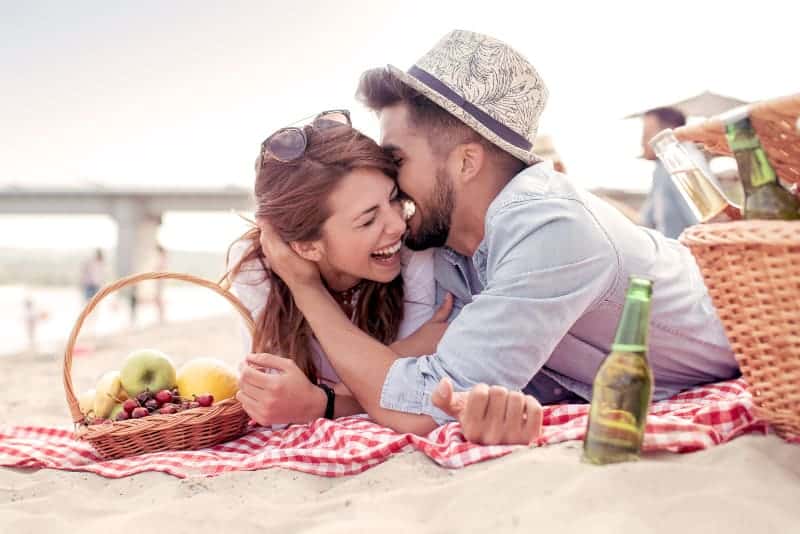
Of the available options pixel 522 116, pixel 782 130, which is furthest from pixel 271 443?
pixel 782 130

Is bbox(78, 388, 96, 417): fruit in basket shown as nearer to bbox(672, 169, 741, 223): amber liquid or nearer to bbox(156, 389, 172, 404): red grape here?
bbox(156, 389, 172, 404): red grape

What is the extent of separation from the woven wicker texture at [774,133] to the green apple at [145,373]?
2.03 metres

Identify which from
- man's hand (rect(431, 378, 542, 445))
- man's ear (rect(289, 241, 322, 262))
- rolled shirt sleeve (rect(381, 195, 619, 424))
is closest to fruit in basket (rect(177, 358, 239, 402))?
man's ear (rect(289, 241, 322, 262))

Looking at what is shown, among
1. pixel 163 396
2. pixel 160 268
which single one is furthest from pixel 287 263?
pixel 160 268

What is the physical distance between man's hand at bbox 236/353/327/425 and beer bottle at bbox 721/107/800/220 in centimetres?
158

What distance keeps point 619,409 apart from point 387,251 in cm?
142

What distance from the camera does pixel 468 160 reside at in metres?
2.92

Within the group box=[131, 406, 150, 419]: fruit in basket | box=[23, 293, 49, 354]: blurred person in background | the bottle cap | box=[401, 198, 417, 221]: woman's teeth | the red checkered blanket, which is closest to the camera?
the bottle cap

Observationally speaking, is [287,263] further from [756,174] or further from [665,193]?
[665,193]

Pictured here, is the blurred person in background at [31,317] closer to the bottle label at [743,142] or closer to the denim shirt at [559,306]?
the denim shirt at [559,306]

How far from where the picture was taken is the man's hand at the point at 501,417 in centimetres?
217

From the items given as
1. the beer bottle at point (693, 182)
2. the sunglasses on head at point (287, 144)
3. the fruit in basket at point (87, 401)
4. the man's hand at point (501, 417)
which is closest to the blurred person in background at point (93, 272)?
the fruit in basket at point (87, 401)

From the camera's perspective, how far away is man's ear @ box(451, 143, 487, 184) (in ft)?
9.51

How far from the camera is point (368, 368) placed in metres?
2.74
